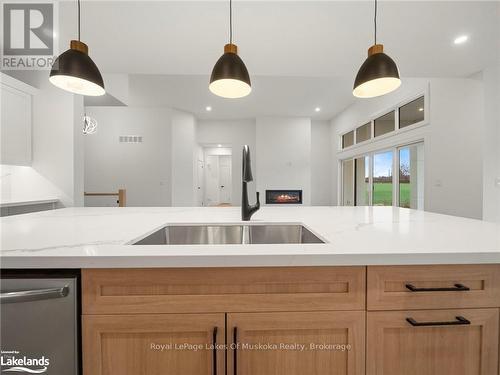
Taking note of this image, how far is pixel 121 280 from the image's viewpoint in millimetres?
699

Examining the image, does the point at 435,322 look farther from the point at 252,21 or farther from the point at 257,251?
the point at 252,21

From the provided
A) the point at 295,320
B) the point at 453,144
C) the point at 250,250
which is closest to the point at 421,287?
the point at 295,320

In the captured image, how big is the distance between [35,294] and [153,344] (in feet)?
1.23

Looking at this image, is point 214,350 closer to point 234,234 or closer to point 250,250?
point 250,250


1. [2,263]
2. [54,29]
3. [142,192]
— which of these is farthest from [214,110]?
[2,263]

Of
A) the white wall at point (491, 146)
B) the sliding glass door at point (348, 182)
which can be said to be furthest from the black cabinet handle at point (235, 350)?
the sliding glass door at point (348, 182)

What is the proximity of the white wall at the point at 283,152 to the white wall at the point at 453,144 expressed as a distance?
3.16 meters

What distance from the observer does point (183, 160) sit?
19.9 ft

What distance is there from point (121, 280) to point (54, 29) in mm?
2724

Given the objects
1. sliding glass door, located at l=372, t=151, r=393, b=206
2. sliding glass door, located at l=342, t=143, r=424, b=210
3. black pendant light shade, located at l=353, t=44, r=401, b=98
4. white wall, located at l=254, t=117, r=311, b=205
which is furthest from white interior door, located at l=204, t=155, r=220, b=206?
black pendant light shade, located at l=353, t=44, r=401, b=98

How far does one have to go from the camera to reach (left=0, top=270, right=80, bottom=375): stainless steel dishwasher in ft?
2.24

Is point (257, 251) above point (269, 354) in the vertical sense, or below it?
above

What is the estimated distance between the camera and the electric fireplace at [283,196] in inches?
265

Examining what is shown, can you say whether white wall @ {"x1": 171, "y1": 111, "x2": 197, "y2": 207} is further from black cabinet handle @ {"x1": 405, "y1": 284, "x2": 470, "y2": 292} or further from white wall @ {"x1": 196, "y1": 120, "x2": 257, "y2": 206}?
black cabinet handle @ {"x1": 405, "y1": 284, "x2": 470, "y2": 292}
